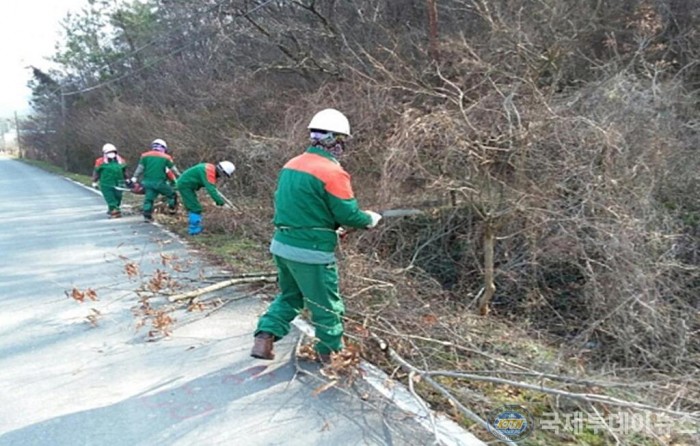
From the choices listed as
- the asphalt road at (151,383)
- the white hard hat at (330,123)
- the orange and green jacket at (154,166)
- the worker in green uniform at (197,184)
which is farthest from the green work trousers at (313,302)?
the orange and green jacket at (154,166)

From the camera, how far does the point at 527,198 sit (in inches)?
206

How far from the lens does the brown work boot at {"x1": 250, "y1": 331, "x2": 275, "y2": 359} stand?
3.91 m

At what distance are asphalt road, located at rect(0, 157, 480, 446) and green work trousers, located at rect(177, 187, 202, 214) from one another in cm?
258

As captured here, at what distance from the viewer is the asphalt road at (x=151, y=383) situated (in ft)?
10.3

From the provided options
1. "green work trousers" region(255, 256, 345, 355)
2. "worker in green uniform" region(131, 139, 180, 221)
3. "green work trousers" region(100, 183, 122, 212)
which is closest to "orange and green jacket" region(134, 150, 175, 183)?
"worker in green uniform" region(131, 139, 180, 221)

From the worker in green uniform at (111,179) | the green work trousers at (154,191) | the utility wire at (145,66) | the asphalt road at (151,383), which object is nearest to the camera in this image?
the asphalt road at (151,383)

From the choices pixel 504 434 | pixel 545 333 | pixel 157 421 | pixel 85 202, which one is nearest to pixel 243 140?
pixel 85 202

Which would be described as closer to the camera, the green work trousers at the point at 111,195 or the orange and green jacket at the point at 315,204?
the orange and green jacket at the point at 315,204

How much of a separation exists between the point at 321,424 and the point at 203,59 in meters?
18.1

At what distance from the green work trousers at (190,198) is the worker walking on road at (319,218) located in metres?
5.70

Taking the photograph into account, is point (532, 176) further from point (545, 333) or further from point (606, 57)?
point (606, 57)

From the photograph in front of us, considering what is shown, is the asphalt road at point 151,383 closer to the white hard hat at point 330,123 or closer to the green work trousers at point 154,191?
the white hard hat at point 330,123

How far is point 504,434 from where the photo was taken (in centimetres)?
304

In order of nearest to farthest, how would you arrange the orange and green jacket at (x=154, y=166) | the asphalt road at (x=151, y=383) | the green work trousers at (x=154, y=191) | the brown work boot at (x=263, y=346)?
the asphalt road at (x=151, y=383) → the brown work boot at (x=263, y=346) → the orange and green jacket at (x=154, y=166) → the green work trousers at (x=154, y=191)
